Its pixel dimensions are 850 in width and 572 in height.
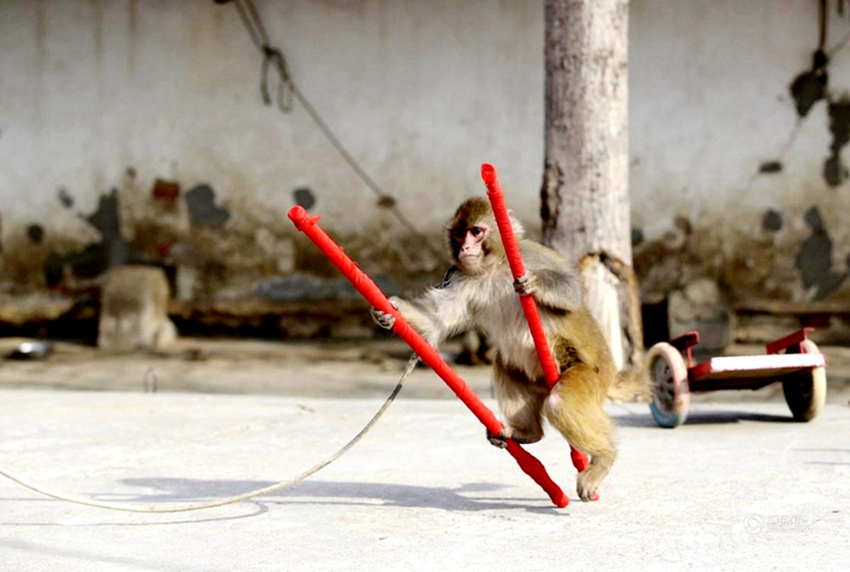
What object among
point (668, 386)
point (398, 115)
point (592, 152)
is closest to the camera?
point (668, 386)

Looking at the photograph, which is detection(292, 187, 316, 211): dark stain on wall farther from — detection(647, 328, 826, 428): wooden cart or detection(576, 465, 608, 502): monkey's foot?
detection(576, 465, 608, 502): monkey's foot

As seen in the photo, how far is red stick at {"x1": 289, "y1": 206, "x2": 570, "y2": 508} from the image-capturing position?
11.5 feet

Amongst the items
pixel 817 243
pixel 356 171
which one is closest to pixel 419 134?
pixel 356 171

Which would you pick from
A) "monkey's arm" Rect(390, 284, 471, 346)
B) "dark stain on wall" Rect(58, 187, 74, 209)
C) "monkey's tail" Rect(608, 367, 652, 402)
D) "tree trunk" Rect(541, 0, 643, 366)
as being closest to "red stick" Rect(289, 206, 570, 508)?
"monkey's arm" Rect(390, 284, 471, 346)

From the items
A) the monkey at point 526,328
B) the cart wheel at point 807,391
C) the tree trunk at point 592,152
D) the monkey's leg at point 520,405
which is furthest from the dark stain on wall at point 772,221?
the monkey's leg at point 520,405

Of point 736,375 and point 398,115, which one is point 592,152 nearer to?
point 736,375

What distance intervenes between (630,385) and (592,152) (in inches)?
115

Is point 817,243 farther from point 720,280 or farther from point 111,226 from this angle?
point 111,226

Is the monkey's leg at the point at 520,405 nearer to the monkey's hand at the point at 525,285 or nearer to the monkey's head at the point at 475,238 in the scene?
the monkey's head at the point at 475,238

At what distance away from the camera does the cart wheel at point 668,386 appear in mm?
5480

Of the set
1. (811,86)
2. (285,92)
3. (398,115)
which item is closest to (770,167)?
(811,86)

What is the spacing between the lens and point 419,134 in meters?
10.6

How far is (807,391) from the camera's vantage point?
5.67 meters

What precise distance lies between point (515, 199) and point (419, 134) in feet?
3.13
